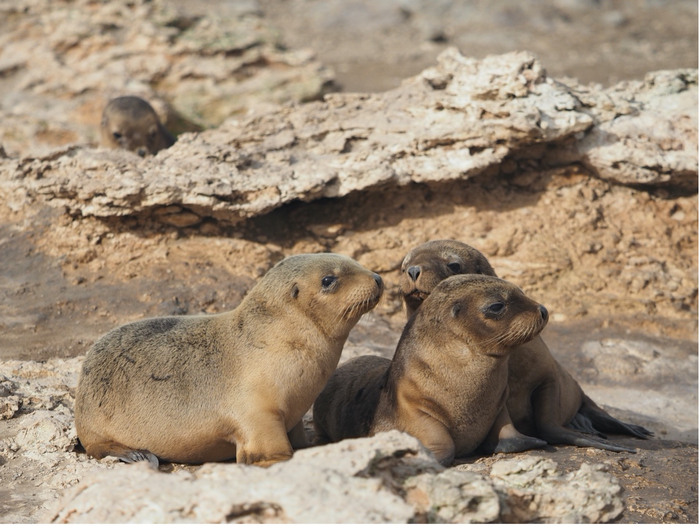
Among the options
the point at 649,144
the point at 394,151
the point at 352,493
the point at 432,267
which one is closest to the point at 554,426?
the point at 432,267

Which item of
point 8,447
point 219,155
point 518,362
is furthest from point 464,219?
point 8,447

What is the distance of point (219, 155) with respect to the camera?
802 cm

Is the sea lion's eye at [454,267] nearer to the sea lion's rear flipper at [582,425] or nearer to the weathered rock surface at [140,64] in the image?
the sea lion's rear flipper at [582,425]

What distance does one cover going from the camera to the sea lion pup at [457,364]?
487 cm

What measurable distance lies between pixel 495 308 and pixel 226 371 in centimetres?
154

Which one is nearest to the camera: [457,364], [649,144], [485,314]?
[485,314]

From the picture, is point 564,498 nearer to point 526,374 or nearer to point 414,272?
point 526,374

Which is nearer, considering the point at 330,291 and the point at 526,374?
the point at 330,291

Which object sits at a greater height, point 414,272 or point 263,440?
point 414,272

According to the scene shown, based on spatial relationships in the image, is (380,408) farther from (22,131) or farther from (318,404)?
(22,131)

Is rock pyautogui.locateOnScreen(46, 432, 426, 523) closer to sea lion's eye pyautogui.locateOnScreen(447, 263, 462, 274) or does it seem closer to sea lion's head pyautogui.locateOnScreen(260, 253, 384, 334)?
→ sea lion's head pyautogui.locateOnScreen(260, 253, 384, 334)

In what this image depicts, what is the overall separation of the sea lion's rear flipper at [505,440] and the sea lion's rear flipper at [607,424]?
108 centimetres

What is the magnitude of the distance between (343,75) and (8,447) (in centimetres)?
1444

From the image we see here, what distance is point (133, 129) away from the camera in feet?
32.5
